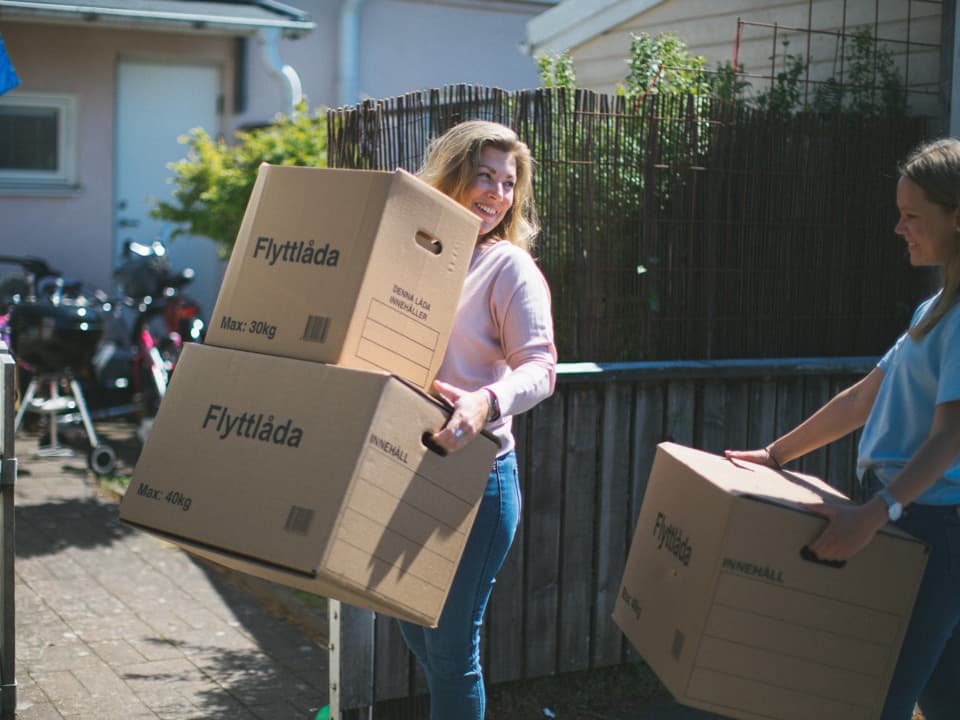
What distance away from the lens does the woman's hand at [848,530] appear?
2551 millimetres

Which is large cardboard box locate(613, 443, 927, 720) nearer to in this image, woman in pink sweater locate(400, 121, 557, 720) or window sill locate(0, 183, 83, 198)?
woman in pink sweater locate(400, 121, 557, 720)

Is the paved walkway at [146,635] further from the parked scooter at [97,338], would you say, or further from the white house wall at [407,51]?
the white house wall at [407,51]

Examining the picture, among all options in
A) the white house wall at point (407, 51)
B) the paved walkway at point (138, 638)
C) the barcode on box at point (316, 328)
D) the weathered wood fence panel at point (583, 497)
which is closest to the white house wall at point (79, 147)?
the white house wall at point (407, 51)

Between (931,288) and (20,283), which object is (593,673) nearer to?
(931,288)

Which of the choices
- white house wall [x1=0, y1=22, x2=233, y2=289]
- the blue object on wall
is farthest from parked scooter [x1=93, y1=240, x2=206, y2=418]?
the blue object on wall

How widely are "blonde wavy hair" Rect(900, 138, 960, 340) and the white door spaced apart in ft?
27.8

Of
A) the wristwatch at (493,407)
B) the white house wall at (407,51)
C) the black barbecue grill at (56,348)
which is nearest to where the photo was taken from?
the wristwatch at (493,407)

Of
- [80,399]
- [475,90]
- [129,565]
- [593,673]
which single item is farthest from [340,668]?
[80,399]

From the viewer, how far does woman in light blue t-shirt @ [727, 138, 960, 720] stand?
2.57 m

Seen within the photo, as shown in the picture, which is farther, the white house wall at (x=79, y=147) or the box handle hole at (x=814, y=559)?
the white house wall at (x=79, y=147)

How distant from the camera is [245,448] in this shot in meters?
2.75

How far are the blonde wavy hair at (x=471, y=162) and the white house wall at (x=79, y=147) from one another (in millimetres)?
7869

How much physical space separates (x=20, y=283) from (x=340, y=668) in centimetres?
536

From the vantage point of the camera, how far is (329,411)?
2.66m
